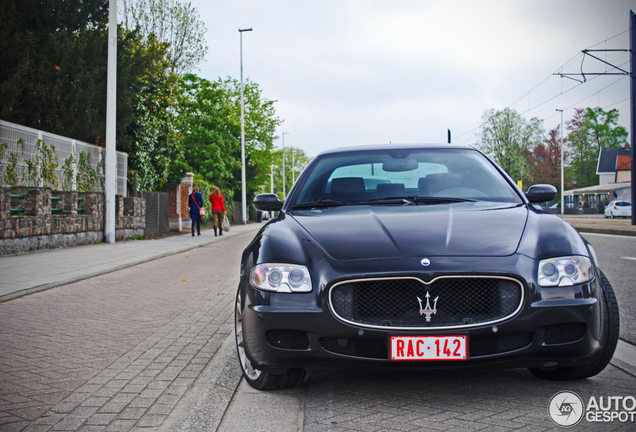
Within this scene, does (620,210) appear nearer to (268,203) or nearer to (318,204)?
(268,203)

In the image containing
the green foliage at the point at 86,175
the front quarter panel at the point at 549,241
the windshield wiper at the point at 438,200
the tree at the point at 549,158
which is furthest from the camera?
the tree at the point at 549,158

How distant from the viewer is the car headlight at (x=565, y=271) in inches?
118

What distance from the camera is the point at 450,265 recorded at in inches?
118

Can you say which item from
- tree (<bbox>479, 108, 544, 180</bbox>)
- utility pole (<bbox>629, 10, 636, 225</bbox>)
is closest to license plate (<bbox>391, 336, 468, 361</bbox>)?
utility pole (<bbox>629, 10, 636, 225</bbox>)

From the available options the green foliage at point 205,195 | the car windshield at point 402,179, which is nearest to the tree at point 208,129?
the green foliage at point 205,195

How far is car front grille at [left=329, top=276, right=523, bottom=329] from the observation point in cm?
296

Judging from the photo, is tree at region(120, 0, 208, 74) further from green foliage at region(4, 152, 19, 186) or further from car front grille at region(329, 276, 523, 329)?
car front grille at region(329, 276, 523, 329)

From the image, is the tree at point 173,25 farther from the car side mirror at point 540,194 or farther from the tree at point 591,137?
the tree at point 591,137

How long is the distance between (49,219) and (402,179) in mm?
11535

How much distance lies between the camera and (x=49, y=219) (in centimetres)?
1370

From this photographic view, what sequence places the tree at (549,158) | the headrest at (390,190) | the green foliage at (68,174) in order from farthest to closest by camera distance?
the tree at (549,158) < the green foliage at (68,174) < the headrest at (390,190)

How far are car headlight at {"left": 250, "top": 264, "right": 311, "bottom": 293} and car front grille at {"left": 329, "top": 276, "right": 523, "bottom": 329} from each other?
167 millimetres

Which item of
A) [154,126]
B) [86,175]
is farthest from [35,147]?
[154,126]

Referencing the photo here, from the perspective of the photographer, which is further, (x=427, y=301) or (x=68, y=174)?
(x=68, y=174)
